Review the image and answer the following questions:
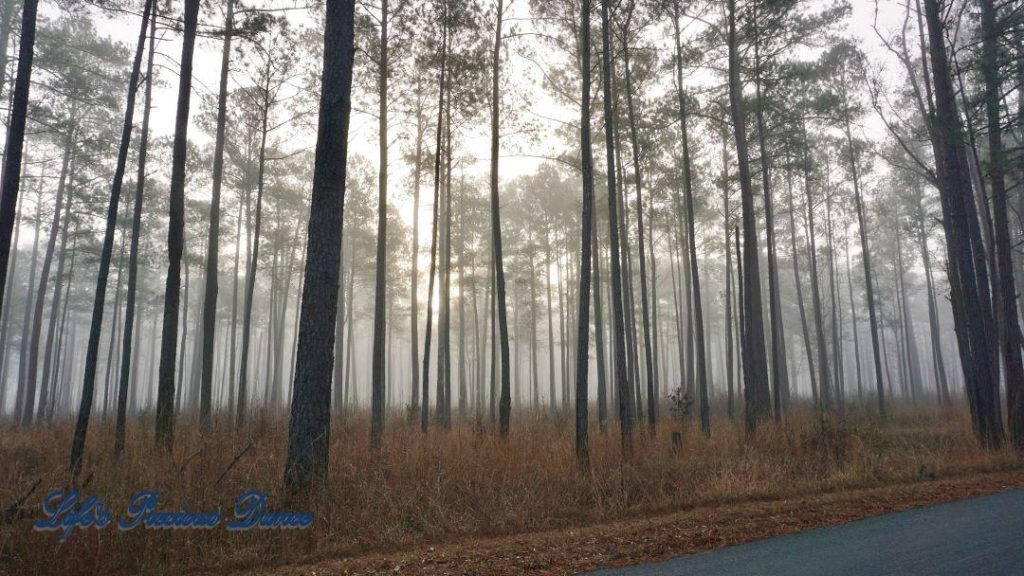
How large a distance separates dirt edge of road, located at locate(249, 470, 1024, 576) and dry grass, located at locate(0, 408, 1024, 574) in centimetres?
36

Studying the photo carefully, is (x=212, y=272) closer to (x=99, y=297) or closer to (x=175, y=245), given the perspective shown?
(x=175, y=245)

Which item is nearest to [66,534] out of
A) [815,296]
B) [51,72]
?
[51,72]

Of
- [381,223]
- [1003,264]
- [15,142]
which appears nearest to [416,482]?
[381,223]

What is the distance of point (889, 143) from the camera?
21.2 metres

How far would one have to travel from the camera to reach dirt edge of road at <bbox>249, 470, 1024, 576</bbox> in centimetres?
389

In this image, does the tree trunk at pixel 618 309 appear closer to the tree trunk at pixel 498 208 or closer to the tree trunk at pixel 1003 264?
the tree trunk at pixel 498 208

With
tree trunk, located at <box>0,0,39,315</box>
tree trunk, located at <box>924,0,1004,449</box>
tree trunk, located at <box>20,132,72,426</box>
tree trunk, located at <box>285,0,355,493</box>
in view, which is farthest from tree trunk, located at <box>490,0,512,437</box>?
tree trunk, located at <box>20,132,72,426</box>

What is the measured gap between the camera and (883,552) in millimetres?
3717

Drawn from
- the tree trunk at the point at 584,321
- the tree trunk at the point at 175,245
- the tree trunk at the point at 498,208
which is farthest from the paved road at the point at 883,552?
the tree trunk at the point at 175,245

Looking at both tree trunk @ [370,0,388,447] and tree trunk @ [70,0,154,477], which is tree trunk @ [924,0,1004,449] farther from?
tree trunk @ [70,0,154,477]

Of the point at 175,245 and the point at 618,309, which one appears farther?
the point at 618,309

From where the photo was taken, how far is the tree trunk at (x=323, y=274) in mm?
5594

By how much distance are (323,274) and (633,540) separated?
4524mm

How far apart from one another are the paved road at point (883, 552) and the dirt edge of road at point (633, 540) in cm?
24
